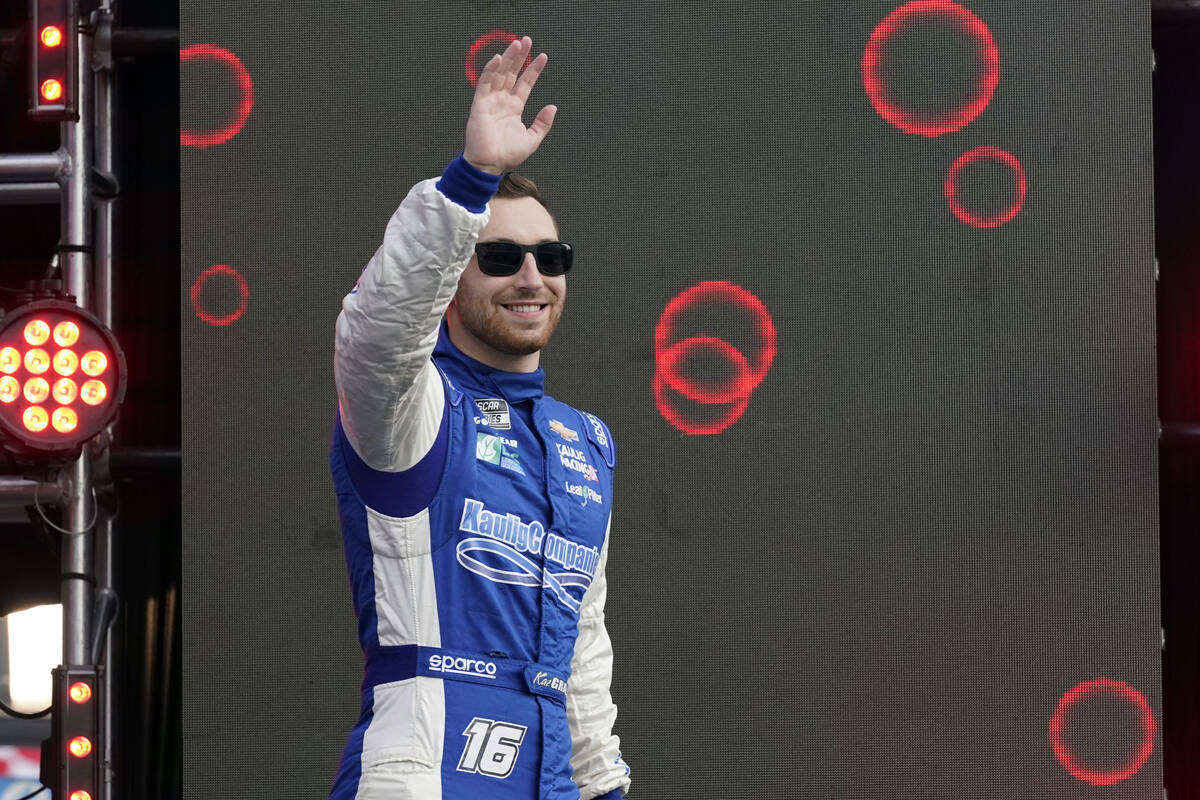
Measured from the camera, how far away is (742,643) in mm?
2988

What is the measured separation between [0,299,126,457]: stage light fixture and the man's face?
4.24 feet

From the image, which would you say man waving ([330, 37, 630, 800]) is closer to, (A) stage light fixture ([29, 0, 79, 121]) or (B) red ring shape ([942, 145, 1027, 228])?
(B) red ring shape ([942, 145, 1027, 228])

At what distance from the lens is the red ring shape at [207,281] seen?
3100 millimetres

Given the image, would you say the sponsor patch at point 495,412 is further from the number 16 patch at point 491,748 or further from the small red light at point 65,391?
the small red light at point 65,391

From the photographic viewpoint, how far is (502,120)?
160 cm

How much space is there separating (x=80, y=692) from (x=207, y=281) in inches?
37.2

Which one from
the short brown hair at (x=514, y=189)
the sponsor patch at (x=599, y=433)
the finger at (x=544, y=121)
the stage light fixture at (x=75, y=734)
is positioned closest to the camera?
the finger at (x=544, y=121)

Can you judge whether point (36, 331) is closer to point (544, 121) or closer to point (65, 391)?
point (65, 391)

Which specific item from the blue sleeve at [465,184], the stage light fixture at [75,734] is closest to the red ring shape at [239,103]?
the stage light fixture at [75,734]

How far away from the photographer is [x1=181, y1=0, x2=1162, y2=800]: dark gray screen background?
298cm

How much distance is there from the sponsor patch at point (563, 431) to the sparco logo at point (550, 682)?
36 cm

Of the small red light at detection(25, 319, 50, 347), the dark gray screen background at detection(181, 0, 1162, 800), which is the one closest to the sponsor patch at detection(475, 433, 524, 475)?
the dark gray screen background at detection(181, 0, 1162, 800)

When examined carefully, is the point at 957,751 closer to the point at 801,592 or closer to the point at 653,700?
the point at 801,592

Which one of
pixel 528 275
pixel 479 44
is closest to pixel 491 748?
pixel 528 275
